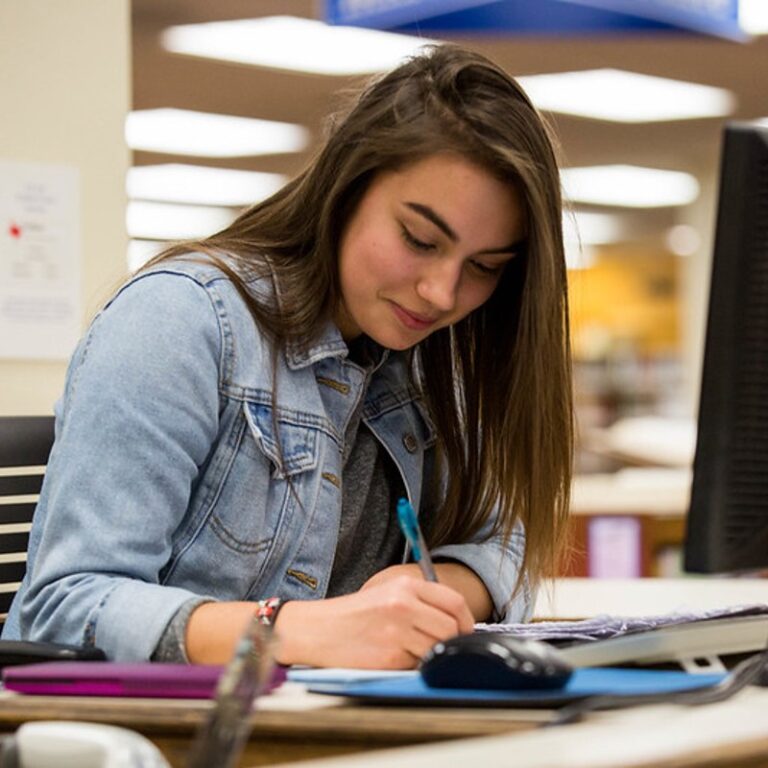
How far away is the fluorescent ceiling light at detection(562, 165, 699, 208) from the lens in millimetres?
11070

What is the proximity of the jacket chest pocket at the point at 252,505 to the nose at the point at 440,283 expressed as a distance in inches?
7.8

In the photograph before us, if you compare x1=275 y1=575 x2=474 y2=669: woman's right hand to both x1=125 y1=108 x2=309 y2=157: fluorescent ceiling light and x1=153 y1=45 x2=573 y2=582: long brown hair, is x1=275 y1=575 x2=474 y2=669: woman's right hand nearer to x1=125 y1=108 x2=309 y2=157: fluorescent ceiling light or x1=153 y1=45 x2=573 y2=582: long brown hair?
x1=153 y1=45 x2=573 y2=582: long brown hair

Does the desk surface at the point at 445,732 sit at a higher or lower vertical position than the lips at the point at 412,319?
lower

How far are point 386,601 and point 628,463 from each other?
7.09 meters

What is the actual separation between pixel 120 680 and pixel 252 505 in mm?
507

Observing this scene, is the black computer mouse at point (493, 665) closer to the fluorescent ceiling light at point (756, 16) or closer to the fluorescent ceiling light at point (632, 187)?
the fluorescent ceiling light at point (756, 16)

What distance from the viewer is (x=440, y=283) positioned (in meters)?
1.57

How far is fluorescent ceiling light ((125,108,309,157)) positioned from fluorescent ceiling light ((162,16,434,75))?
1.22 metres

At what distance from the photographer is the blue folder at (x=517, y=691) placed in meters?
0.98

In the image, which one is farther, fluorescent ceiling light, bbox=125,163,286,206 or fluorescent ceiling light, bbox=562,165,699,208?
fluorescent ceiling light, bbox=562,165,699,208

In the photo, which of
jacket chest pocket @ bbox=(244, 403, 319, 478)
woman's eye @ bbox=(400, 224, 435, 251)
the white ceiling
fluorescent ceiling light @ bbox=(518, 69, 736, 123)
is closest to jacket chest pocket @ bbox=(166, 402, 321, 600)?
jacket chest pocket @ bbox=(244, 403, 319, 478)

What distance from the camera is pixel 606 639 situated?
1.18 m

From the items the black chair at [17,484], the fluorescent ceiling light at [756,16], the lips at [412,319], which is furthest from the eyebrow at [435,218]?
the fluorescent ceiling light at [756,16]

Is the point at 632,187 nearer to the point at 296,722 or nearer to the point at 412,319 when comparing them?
the point at 412,319
